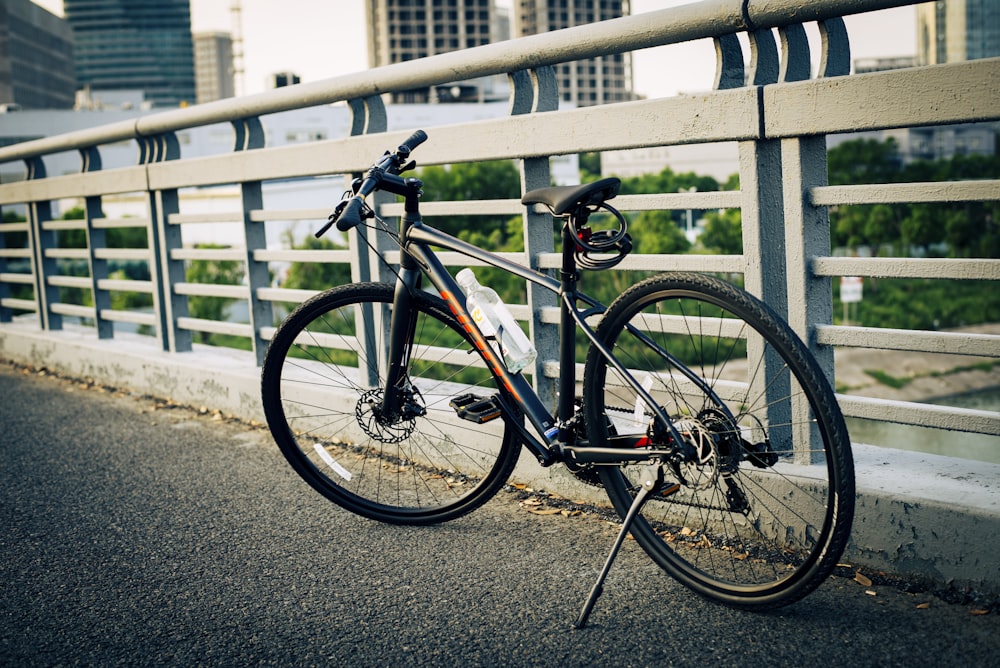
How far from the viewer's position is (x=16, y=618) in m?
3.18

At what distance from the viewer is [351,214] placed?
3.58 m

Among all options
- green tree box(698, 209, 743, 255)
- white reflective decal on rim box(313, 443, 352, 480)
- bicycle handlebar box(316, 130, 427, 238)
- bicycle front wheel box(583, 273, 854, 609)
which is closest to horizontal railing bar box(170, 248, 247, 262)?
white reflective decal on rim box(313, 443, 352, 480)

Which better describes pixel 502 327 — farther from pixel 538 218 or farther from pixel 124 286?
pixel 124 286

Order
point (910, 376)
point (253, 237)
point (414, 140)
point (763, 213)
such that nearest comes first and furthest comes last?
1. point (763, 213)
2. point (414, 140)
3. point (253, 237)
4. point (910, 376)

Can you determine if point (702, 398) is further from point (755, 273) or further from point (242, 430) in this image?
point (242, 430)

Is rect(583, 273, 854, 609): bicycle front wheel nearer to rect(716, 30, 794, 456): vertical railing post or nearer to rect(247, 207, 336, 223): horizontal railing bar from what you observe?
rect(716, 30, 794, 456): vertical railing post

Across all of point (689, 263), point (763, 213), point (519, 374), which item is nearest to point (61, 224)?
point (519, 374)

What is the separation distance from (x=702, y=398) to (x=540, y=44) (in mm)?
1624

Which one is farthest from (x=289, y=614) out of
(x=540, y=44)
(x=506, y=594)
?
(x=540, y=44)

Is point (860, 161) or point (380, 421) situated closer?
point (380, 421)

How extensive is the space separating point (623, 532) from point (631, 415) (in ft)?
1.29

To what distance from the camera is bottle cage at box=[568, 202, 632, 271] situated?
3061mm

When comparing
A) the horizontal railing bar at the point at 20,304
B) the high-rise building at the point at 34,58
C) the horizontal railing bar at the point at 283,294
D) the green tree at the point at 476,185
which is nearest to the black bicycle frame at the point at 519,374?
the horizontal railing bar at the point at 283,294

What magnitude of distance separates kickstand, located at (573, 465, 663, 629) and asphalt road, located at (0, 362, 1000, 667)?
0.05 meters
